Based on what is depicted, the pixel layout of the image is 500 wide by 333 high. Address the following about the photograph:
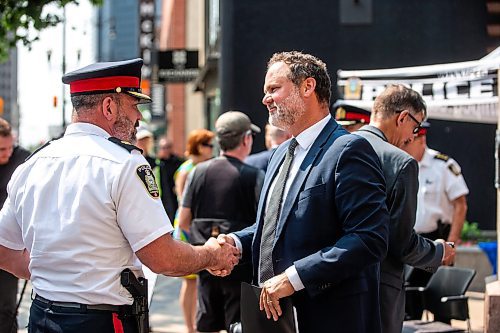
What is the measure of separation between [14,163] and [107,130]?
3962 mm

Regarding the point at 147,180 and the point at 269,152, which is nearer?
the point at 147,180

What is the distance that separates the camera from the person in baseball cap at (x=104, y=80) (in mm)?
3926

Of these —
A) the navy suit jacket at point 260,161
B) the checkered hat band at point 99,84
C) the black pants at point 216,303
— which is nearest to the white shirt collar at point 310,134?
the checkered hat band at point 99,84

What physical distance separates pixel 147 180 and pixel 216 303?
3512mm

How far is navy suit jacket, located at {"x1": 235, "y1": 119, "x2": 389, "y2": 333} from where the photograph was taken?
3.87 m

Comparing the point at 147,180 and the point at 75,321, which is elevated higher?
the point at 147,180

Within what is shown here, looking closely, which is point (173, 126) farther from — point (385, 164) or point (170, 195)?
point (385, 164)

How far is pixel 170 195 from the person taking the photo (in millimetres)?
11469

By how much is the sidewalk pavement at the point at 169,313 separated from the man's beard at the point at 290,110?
18.3ft

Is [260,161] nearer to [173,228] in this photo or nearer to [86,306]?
[173,228]

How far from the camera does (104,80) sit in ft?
12.9

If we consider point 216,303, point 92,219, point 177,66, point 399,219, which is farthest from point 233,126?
point 177,66

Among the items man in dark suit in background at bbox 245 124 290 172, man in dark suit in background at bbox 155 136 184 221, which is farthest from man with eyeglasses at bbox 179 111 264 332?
man in dark suit in background at bbox 155 136 184 221

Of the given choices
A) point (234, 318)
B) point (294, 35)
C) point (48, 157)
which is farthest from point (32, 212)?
point (294, 35)
